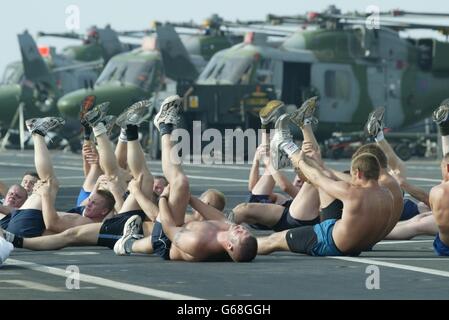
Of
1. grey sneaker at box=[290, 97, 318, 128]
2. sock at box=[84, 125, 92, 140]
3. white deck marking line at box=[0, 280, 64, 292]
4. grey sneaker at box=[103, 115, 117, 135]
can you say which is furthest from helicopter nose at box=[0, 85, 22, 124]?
white deck marking line at box=[0, 280, 64, 292]

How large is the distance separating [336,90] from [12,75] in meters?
16.8

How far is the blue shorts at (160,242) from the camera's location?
15.2 metres

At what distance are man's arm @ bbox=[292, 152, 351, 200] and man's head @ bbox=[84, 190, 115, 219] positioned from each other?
2976mm

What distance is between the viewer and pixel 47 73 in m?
53.5

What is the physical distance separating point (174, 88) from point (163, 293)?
108 feet

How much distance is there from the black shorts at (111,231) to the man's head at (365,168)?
9.33ft

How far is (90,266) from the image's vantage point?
569 inches

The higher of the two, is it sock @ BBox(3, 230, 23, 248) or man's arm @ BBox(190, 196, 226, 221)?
man's arm @ BBox(190, 196, 226, 221)

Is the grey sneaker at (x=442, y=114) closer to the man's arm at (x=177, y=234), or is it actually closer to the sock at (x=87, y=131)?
the man's arm at (x=177, y=234)

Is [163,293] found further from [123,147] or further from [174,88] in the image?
[174,88]

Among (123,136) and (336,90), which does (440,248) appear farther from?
(336,90)

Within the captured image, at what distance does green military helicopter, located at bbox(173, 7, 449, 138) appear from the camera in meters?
42.8

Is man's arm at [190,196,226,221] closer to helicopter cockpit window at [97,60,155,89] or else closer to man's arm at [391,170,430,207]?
man's arm at [391,170,430,207]
